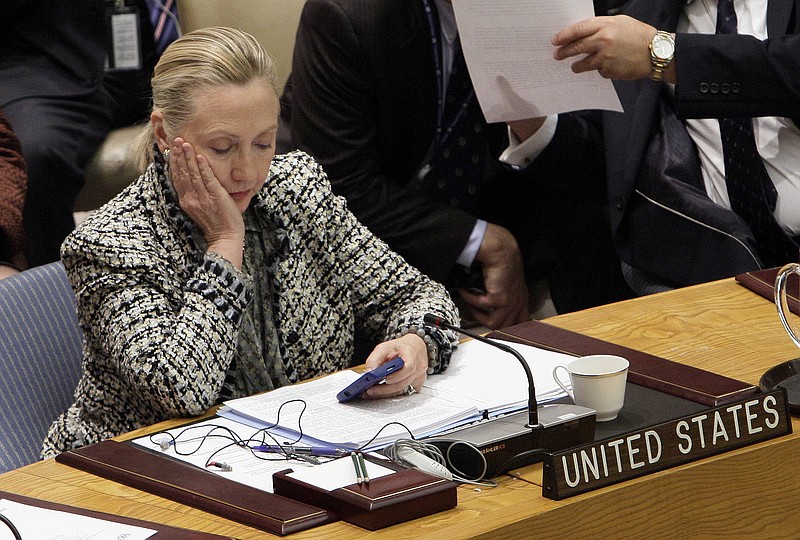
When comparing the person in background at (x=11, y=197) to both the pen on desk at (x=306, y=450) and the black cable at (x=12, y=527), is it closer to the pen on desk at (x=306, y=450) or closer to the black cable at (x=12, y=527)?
the pen on desk at (x=306, y=450)

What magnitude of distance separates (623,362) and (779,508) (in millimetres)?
270

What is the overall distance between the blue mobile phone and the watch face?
1.16 metres

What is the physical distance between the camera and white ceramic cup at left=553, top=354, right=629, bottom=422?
5.21 feet

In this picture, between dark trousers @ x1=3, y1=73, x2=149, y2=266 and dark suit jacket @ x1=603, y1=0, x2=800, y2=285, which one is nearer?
dark suit jacket @ x1=603, y1=0, x2=800, y2=285

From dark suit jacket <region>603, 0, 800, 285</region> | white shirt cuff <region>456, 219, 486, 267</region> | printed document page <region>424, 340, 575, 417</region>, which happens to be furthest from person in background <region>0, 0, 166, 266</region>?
printed document page <region>424, 340, 575, 417</region>

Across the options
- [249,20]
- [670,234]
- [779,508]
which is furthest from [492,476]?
[249,20]

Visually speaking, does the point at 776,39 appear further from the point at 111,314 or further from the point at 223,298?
the point at 111,314

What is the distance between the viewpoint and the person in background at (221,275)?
1860mm

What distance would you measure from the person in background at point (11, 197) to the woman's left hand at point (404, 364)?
5.55ft

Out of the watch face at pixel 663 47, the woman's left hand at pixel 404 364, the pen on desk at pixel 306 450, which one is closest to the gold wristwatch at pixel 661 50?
the watch face at pixel 663 47

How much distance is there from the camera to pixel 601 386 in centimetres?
159

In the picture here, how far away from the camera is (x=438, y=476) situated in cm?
142

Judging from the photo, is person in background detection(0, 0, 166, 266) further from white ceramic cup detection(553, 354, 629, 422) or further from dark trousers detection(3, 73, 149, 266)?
white ceramic cup detection(553, 354, 629, 422)

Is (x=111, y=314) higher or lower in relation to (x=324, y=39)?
lower
